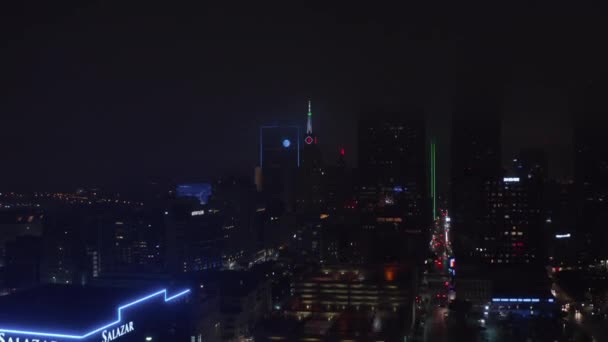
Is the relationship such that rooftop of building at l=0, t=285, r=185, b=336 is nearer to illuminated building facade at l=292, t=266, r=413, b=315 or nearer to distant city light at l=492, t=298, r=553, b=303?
illuminated building facade at l=292, t=266, r=413, b=315

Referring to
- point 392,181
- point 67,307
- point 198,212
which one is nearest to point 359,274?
point 198,212

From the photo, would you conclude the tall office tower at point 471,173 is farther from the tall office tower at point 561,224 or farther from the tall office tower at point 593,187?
the tall office tower at point 593,187

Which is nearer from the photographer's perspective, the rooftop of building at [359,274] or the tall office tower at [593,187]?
the rooftop of building at [359,274]

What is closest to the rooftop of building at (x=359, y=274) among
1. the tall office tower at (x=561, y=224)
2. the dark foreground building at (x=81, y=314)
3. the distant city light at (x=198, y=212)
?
the distant city light at (x=198, y=212)

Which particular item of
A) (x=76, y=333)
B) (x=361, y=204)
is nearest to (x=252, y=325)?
(x=76, y=333)

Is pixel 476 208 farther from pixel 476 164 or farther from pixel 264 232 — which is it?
pixel 264 232

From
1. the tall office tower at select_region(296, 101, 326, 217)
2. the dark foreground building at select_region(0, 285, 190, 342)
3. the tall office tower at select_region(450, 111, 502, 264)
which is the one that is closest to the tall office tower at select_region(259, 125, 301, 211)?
the tall office tower at select_region(296, 101, 326, 217)
